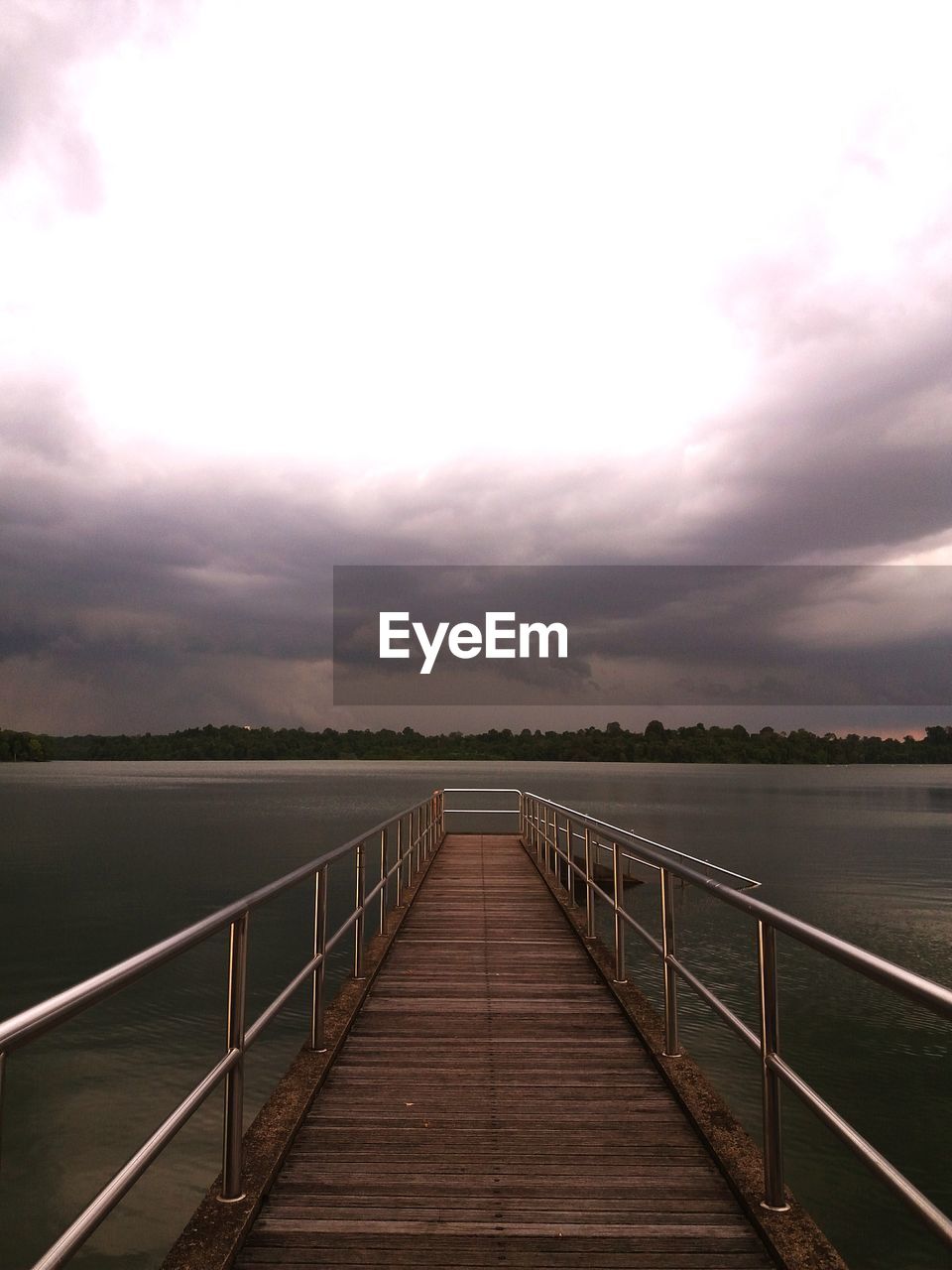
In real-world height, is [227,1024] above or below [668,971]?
above

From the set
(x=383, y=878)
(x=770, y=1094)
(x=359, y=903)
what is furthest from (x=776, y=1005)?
(x=383, y=878)

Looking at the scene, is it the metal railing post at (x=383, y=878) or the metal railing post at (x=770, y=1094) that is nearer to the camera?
the metal railing post at (x=770, y=1094)

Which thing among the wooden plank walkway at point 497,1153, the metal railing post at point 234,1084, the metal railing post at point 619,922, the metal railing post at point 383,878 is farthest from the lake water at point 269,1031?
the metal railing post at point 234,1084

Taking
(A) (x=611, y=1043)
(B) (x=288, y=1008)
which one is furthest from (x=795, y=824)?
(A) (x=611, y=1043)

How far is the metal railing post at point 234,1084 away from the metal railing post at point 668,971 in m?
2.16

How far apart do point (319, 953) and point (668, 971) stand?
1755 millimetres

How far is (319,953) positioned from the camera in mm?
4227

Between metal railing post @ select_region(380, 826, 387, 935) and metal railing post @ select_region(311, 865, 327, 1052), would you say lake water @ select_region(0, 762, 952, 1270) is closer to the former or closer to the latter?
metal railing post @ select_region(380, 826, 387, 935)

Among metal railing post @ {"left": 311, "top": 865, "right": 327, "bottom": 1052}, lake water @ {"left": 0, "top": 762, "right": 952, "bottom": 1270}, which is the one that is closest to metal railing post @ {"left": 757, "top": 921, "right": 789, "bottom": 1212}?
metal railing post @ {"left": 311, "top": 865, "right": 327, "bottom": 1052}

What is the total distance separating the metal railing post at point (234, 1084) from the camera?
286cm

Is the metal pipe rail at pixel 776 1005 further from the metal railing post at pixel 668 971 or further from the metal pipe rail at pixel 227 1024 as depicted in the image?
the metal pipe rail at pixel 227 1024

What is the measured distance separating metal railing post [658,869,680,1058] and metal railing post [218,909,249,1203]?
85.0 inches

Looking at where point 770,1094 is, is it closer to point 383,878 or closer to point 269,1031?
point 383,878

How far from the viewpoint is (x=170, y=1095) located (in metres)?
9.84
